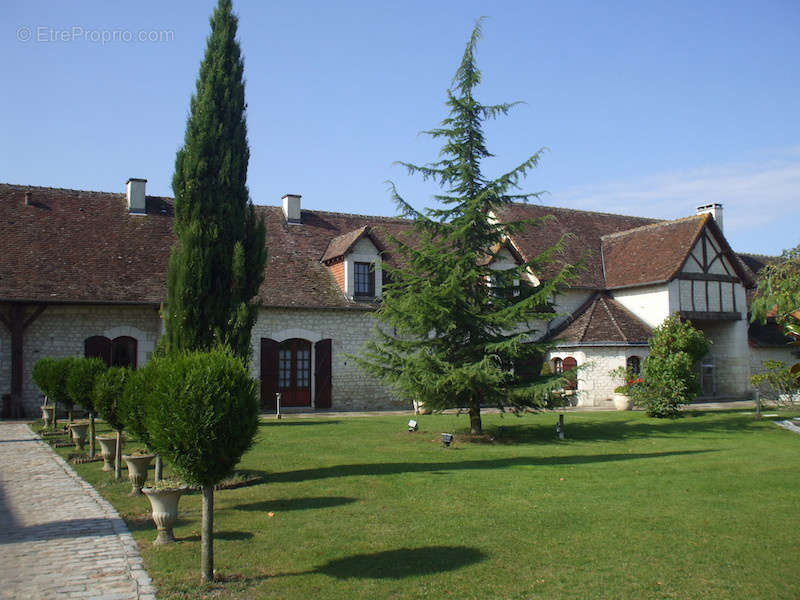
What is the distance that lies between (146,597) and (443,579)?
2.40 meters

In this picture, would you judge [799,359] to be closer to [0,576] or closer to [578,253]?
[578,253]

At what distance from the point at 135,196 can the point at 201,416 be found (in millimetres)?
20190

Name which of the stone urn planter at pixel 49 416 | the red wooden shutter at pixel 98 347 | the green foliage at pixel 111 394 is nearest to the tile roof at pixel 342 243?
the red wooden shutter at pixel 98 347

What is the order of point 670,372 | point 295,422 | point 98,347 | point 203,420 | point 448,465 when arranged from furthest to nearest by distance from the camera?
point 98,347
point 670,372
point 295,422
point 448,465
point 203,420

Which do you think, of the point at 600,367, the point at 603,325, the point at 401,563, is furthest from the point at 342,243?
the point at 401,563

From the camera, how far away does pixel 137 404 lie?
25.7 feet

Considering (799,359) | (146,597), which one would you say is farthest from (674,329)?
(146,597)

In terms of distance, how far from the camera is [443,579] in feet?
19.8

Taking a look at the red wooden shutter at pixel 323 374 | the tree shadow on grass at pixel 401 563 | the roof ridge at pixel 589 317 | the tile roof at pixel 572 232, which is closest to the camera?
the tree shadow on grass at pixel 401 563

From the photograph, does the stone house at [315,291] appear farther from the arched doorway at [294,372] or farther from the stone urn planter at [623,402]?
the stone urn planter at [623,402]

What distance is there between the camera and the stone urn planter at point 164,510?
7152 millimetres

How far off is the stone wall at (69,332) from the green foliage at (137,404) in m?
12.0

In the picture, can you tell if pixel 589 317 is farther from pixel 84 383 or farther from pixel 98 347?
pixel 84 383

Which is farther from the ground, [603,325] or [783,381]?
[603,325]
